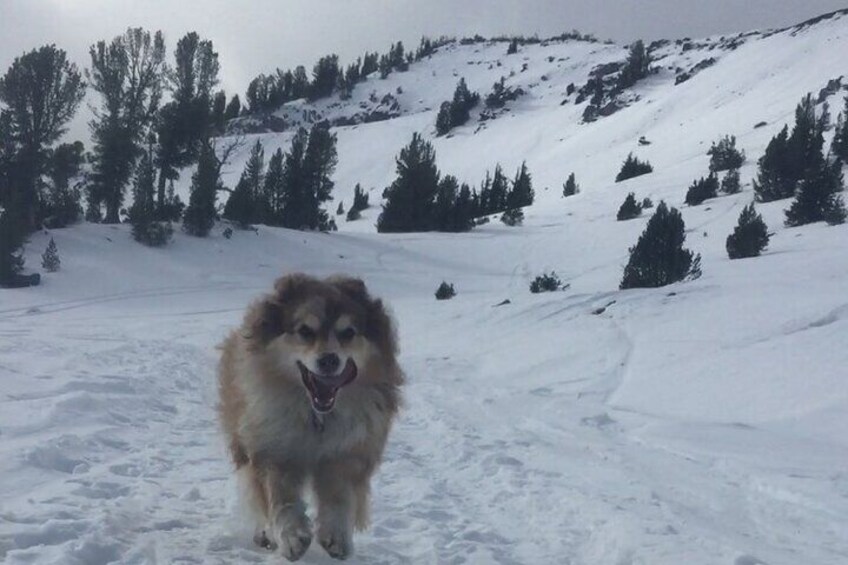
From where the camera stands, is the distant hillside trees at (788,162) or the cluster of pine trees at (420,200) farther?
the cluster of pine trees at (420,200)

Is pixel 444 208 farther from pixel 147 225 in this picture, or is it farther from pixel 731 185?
pixel 147 225

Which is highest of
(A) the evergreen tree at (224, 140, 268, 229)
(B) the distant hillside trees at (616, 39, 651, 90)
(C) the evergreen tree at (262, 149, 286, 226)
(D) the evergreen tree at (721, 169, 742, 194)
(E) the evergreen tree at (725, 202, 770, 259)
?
(B) the distant hillside trees at (616, 39, 651, 90)

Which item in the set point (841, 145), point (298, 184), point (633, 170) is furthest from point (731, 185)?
point (298, 184)

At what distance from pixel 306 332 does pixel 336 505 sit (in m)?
1.05

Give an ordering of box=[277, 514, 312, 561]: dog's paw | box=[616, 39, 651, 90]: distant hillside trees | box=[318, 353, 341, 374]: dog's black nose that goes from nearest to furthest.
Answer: box=[277, 514, 312, 561]: dog's paw, box=[318, 353, 341, 374]: dog's black nose, box=[616, 39, 651, 90]: distant hillside trees

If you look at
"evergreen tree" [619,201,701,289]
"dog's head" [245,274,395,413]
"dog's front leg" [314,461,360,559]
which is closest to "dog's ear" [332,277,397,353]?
"dog's head" [245,274,395,413]

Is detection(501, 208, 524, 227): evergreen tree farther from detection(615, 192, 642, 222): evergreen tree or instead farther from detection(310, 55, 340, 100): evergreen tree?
detection(310, 55, 340, 100): evergreen tree

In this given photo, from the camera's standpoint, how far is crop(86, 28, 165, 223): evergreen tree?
36.8 m

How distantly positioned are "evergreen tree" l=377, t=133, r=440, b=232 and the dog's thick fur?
41000 mm

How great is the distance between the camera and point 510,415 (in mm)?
10586

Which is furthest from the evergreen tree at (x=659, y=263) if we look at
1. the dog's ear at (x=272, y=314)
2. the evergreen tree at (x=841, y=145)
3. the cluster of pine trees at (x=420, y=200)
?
the cluster of pine trees at (x=420, y=200)

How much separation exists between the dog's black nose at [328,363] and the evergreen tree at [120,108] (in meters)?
34.4

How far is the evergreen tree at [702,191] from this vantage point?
35.8m

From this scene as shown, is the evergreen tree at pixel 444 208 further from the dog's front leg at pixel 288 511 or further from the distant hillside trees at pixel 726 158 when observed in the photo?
the dog's front leg at pixel 288 511
